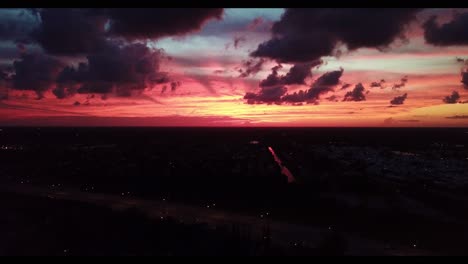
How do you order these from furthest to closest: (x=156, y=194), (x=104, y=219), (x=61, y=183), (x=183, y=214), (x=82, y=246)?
(x=61, y=183) < (x=156, y=194) < (x=183, y=214) < (x=104, y=219) < (x=82, y=246)

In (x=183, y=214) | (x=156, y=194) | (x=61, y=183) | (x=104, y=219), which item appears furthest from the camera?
(x=61, y=183)

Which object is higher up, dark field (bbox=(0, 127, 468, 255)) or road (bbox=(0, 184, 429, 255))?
dark field (bbox=(0, 127, 468, 255))

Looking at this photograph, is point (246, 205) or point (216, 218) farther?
point (246, 205)

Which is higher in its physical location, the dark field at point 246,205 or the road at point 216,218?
the dark field at point 246,205

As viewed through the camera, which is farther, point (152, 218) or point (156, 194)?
point (156, 194)

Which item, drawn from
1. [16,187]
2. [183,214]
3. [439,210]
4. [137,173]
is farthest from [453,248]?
[16,187]

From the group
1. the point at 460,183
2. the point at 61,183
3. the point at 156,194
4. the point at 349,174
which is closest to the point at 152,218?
the point at 156,194

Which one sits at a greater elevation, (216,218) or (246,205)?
(246,205)

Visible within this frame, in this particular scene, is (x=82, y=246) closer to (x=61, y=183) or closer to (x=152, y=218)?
(x=152, y=218)

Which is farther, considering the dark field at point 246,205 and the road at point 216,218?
the road at point 216,218

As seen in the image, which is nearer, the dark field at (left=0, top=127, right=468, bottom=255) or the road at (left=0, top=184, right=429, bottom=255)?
the dark field at (left=0, top=127, right=468, bottom=255)
